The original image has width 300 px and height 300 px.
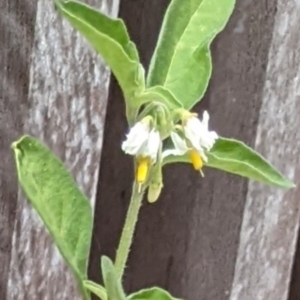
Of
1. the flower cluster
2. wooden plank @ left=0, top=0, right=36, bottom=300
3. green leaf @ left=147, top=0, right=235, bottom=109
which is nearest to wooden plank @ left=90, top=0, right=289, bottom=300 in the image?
wooden plank @ left=0, top=0, right=36, bottom=300

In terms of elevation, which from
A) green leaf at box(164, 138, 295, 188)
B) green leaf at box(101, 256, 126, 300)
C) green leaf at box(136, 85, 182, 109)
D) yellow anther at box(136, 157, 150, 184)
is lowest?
green leaf at box(101, 256, 126, 300)

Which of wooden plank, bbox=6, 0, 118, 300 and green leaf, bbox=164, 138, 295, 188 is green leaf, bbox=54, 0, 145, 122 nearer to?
green leaf, bbox=164, 138, 295, 188

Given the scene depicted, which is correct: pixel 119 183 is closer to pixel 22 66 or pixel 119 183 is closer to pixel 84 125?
pixel 84 125

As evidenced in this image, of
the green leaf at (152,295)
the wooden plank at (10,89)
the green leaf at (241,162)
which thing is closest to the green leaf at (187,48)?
the green leaf at (241,162)

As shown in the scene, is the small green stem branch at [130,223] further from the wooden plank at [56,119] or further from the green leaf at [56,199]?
the wooden plank at [56,119]

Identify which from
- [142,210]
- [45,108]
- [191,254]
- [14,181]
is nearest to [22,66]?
[45,108]

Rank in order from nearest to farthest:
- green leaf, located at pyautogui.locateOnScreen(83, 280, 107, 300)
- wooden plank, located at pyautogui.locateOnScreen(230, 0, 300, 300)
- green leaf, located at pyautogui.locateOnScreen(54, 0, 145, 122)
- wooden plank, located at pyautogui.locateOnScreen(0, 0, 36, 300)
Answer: green leaf, located at pyautogui.locateOnScreen(54, 0, 145, 122)
green leaf, located at pyautogui.locateOnScreen(83, 280, 107, 300)
wooden plank, located at pyautogui.locateOnScreen(0, 0, 36, 300)
wooden plank, located at pyautogui.locateOnScreen(230, 0, 300, 300)
